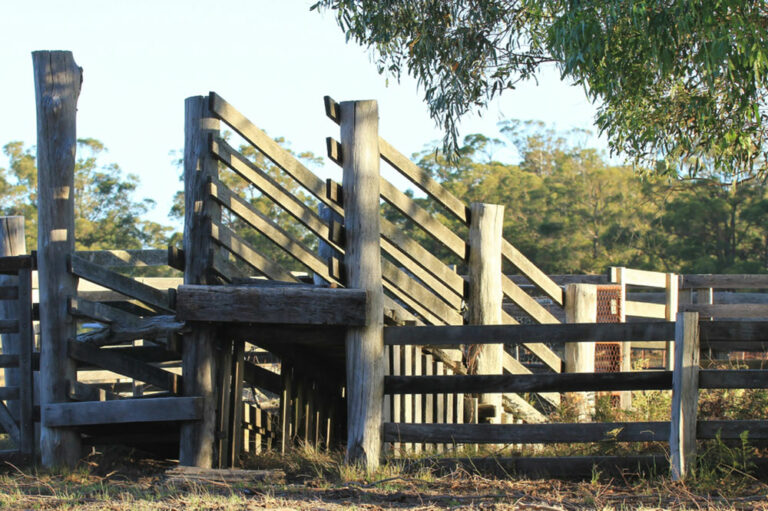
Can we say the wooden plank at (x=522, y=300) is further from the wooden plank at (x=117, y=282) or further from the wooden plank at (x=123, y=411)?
the wooden plank at (x=117, y=282)

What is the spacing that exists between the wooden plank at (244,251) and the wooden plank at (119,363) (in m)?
1.31

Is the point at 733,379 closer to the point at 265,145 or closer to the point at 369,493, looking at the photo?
the point at 369,493

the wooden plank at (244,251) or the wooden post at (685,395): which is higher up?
the wooden plank at (244,251)

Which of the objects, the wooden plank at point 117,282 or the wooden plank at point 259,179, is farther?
the wooden plank at point 117,282

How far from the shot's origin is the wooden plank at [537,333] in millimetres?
7188

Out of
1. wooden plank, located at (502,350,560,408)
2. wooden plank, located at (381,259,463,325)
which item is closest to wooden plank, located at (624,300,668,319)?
wooden plank, located at (502,350,560,408)

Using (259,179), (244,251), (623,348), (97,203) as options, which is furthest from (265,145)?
Result: (97,203)

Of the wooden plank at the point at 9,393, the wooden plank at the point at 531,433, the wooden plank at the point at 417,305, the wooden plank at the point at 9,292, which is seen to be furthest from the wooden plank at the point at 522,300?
the wooden plank at the point at 9,393

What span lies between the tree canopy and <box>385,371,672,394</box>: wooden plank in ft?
13.1

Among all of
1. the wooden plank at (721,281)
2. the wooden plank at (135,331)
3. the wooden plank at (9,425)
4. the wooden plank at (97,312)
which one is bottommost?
the wooden plank at (9,425)

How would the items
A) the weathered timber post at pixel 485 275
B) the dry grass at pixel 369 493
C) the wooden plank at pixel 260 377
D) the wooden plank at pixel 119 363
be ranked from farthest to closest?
the wooden plank at pixel 260 377
the wooden plank at pixel 119 363
the weathered timber post at pixel 485 275
the dry grass at pixel 369 493

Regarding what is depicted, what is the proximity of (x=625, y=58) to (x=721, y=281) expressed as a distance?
447 cm

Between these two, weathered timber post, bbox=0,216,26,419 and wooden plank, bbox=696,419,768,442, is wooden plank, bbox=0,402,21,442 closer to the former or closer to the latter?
weathered timber post, bbox=0,216,26,419

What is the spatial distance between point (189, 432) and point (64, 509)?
2210 millimetres
